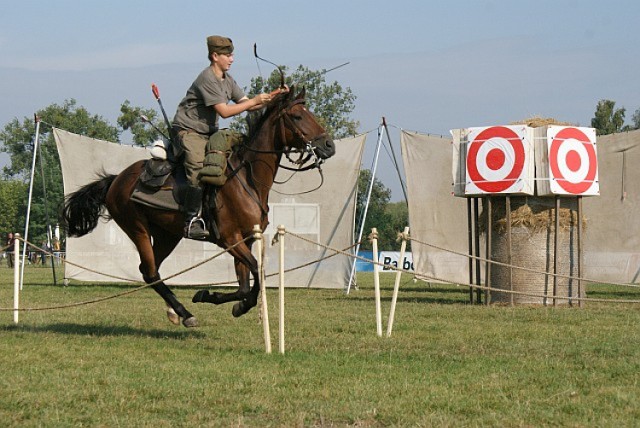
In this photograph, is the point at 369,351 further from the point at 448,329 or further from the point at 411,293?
the point at 411,293

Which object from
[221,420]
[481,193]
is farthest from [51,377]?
[481,193]

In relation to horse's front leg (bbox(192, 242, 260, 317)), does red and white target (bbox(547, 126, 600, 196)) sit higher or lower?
higher

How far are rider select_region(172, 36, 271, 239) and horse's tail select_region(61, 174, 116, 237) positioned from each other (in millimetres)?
1875

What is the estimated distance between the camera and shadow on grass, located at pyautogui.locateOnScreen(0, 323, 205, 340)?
10.8 m

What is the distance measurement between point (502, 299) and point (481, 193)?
68.7 inches

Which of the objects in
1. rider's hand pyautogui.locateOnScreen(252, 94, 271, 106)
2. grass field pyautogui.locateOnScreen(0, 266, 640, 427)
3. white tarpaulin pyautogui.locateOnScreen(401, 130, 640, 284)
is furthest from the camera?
white tarpaulin pyautogui.locateOnScreen(401, 130, 640, 284)

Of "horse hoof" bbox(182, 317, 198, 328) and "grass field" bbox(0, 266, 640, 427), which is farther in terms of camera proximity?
"horse hoof" bbox(182, 317, 198, 328)

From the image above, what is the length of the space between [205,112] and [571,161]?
263 inches

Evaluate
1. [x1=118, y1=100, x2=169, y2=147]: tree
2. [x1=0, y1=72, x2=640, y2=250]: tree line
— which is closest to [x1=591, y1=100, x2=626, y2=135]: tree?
[x1=0, y1=72, x2=640, y2=250]: tree line

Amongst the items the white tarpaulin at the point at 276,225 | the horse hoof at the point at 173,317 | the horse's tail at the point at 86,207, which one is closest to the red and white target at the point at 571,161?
the white tarpaulin at the point at 276,225

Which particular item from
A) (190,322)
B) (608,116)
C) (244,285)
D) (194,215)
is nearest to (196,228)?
(194,215)

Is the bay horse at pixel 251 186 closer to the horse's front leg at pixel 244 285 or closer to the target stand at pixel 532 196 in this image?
the horse's front leg at pixel 244 285

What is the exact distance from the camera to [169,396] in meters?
6.67

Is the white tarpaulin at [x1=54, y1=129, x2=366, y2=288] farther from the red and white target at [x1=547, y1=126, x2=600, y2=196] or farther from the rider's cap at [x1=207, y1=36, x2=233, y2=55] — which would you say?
the rider's cap at [x1=207, y1=36, x2=233, y2=55]
